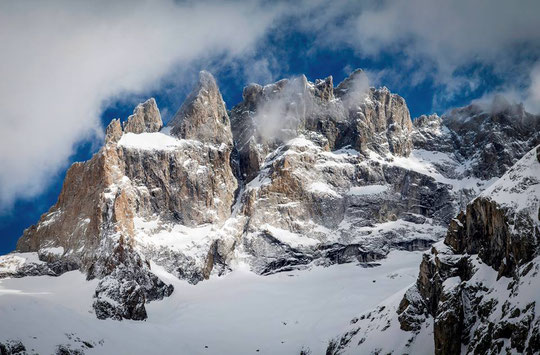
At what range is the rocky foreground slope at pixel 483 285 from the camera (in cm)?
6209

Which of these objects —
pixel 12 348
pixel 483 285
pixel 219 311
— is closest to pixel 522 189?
pixel 483 285

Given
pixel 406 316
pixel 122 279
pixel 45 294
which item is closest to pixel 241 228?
pixel 122 279

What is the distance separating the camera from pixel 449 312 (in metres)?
71.2

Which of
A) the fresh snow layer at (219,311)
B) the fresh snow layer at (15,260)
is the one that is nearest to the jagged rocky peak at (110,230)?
the fresh snow layer at (15,260)

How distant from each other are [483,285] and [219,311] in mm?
97123

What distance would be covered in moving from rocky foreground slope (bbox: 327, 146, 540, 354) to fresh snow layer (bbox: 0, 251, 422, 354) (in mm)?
35860

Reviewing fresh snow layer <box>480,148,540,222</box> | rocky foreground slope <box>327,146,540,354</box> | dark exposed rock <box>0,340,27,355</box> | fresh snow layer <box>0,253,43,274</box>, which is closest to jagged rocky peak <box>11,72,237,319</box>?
fresh snow layer <box>0,253,43,274</box>

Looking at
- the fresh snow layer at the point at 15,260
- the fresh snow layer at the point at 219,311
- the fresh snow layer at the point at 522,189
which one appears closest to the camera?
the fresh snow layer at the point at 522,189

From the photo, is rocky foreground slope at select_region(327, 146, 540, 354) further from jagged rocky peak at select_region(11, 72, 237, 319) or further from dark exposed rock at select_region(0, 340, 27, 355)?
jagged rocky peak at select_region(11, 72, 237, 319)

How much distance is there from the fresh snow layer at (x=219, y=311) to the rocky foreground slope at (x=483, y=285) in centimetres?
3586

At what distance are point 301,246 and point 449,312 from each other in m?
121

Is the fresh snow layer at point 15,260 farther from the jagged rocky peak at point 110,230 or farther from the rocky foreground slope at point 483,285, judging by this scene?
the rocky foreground slope at point 483,285

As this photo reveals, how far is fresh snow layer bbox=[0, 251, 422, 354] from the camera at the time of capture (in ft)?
352

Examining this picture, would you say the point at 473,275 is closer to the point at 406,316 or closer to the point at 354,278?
the point at 406,316
